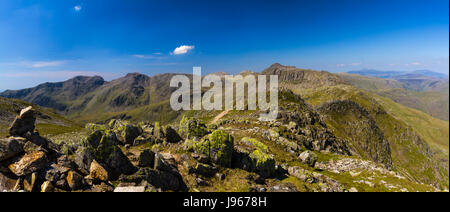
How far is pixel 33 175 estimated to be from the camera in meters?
13.5

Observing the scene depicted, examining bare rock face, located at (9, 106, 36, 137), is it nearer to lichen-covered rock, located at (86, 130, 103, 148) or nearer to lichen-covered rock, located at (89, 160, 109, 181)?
lichen-covered rock, located at (86, 130, 103, 148)

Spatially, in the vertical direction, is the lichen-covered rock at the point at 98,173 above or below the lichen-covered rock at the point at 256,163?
above

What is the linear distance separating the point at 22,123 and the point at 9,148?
4651 millimetres

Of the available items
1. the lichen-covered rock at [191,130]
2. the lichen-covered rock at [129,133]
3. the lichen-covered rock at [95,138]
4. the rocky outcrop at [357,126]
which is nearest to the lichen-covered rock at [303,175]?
the lichen-covered rock at [191,130]

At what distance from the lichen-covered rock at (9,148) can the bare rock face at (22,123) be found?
317 cm

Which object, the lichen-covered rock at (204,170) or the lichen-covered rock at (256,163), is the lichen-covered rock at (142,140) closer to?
the lichen-covered rock at (204,170)

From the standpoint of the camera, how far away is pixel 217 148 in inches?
1024

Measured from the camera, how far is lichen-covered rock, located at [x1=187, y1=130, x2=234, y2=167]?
25594 mm

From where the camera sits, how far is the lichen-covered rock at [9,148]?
13.8 metres

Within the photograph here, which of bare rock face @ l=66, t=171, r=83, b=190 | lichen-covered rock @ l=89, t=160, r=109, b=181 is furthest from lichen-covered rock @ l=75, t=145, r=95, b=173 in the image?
bare rock face @ l=66, t=171, r=83, b=190

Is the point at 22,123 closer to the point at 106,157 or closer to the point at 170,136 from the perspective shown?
the point at 106,157
